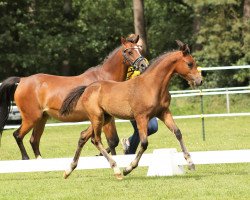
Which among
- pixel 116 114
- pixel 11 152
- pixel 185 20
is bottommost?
pixel 185 20

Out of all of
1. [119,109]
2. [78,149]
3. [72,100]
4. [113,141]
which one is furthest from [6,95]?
[119,109]

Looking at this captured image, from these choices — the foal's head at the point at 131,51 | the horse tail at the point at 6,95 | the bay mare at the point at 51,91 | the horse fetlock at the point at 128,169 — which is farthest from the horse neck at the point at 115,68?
the horse fetlock at the point at 128,169

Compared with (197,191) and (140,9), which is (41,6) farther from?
(197,191)

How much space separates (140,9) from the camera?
3212 centimetres

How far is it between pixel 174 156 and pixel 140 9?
2092 cm

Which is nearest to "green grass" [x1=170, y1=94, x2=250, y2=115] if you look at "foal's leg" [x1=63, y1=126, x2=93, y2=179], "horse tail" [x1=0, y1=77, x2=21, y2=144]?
"horse tail" [x1=0, y1=77, x2=21, y2=144]

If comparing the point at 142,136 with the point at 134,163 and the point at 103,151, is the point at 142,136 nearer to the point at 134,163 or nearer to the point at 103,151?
the point at 134,163

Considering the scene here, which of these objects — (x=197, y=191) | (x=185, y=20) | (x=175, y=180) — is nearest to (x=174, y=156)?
(x=175, y=180)

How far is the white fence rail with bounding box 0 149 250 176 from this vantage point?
11.5 m

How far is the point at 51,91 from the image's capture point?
14227mm

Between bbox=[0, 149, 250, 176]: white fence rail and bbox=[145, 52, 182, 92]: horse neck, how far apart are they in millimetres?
944

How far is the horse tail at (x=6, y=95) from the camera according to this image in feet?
49.7

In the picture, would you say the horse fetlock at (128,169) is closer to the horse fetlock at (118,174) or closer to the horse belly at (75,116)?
the horse fetlock at (118,174)

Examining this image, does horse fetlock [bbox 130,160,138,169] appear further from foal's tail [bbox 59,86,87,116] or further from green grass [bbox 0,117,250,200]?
foal's tail [bbox 59,86,87,116]
